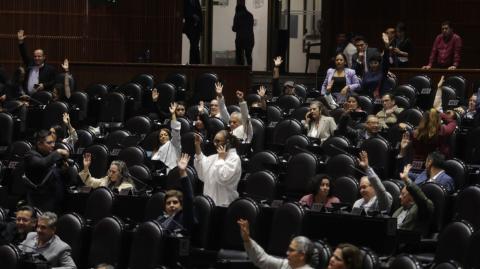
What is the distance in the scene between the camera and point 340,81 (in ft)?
49.8

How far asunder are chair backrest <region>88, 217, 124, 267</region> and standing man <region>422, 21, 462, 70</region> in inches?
286

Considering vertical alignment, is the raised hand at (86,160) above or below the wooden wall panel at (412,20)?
below

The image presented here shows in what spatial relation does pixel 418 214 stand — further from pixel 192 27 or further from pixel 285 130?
pixel 192 27

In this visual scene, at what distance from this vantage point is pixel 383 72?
49.7ft

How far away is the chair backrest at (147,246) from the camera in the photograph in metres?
9.83

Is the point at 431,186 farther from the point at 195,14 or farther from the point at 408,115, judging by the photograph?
the point at 195,14

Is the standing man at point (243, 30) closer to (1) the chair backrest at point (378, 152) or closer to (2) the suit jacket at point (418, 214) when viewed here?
(1) the chair backrest at point (378, 152)

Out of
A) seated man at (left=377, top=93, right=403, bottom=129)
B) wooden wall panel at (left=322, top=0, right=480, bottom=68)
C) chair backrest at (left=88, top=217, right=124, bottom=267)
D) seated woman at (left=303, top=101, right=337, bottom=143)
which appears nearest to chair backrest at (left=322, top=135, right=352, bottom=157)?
seated woman at (left=303, top=101, right=337, bottom=143)

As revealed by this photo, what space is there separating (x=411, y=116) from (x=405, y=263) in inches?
206

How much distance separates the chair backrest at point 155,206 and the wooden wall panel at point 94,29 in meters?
7.47

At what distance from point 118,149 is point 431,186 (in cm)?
411

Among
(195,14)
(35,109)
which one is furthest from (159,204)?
(195,14)

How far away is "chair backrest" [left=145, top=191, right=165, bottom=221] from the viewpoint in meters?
10.8

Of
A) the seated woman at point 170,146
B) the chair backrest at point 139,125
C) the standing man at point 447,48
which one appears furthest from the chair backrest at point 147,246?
the standing man at point 447,48
